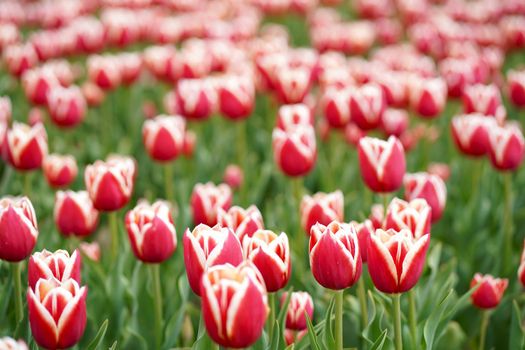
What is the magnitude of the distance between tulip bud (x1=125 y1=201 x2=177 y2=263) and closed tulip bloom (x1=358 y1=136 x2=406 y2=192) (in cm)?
66

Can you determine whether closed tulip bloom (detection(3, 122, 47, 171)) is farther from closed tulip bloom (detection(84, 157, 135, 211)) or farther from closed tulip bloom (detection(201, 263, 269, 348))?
closed tulip bloom (detection(201, 263, 269, 348))

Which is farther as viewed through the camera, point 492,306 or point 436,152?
point 436,152

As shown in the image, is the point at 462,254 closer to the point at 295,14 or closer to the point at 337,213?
the point at 337,213

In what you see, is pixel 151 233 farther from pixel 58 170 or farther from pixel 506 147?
pixel 506 147

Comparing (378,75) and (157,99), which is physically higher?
(378,75)

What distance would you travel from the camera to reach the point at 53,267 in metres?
1.71

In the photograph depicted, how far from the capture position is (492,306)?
2225 millimetres

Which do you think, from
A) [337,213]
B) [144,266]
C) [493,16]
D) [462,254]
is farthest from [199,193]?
[493,16]

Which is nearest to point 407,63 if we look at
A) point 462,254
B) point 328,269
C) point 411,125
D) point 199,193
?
point 411,125

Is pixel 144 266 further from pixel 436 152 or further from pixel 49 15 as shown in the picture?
pixel 49 15

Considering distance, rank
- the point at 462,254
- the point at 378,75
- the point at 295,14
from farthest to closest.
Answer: the point at 295,14, the point at 378,75, the point at 462,254

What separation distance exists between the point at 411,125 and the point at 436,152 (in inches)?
16.6

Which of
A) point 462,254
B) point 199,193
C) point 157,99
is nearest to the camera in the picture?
point 199,193

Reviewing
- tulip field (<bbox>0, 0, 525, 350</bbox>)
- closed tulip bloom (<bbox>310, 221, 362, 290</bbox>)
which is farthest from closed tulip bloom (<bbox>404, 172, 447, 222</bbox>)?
closed tulip bloom (<bbox>310, 221, 362, 290</bbox>)
